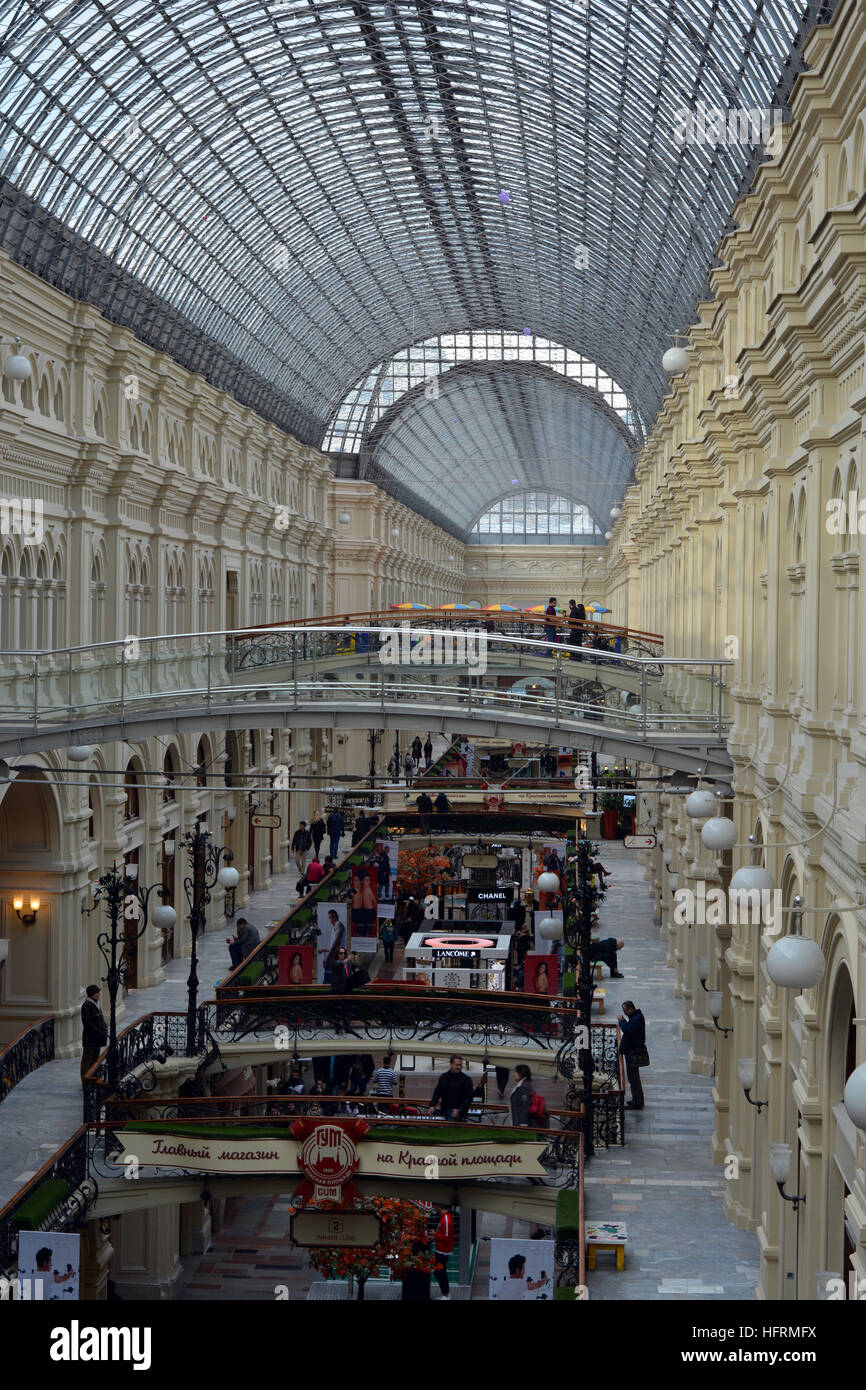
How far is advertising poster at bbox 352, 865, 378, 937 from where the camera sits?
1190 inches

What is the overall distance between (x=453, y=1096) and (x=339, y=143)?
2897 centimetres

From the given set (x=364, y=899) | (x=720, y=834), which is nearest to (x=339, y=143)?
Answer: (x=364, y=899)

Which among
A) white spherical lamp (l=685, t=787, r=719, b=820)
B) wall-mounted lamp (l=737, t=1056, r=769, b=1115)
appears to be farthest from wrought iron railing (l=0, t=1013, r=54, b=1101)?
white spherical lamp (l=685, t=787, r=719, b=820)

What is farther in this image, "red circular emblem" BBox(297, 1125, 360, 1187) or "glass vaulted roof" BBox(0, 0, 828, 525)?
"glass vaulted roof" BBox(0, 0, 828, 525)

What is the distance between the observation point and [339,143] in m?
41.1

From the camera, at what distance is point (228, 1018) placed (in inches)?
932

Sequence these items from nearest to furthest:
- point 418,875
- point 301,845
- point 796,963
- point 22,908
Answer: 1. point 796,963
2. point 22,908
3. point 418,875
4. point 301,845

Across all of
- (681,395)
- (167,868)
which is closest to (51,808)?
(167,868)

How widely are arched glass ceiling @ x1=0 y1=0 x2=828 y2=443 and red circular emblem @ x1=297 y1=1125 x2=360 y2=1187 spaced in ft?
43.2

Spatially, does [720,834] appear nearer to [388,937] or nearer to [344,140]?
[388,937]

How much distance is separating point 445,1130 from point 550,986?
593 cm

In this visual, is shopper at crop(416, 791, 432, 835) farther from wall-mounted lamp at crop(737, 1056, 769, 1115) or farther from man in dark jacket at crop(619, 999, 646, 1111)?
wall-mounted lamp at crop(737, 1056, 769, 1115)

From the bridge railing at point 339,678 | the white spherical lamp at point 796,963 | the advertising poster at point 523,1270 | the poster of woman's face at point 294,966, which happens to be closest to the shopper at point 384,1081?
the poster of woman's face at point 294,966
